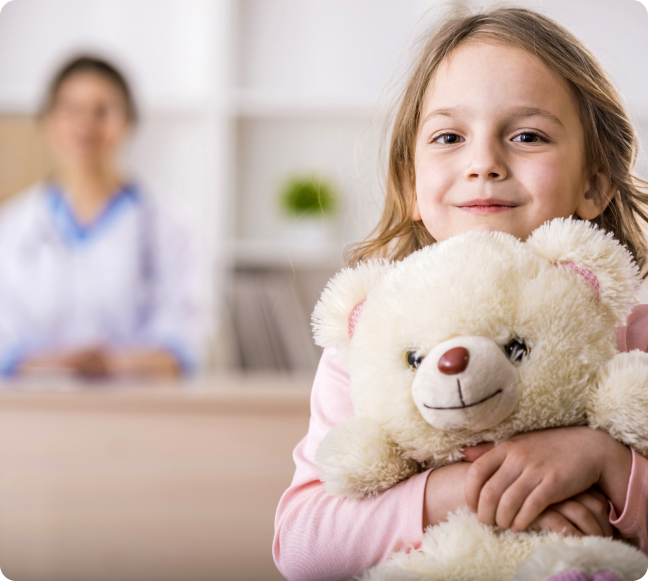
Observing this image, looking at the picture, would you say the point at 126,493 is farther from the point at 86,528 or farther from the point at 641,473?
the point at 641,473

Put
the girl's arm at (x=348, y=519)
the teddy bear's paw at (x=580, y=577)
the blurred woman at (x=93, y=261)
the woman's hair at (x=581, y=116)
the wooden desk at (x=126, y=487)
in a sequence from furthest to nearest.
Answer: the blurred woman at (x=93, y=261), the wooden desk at (x=126, y=487), the woman's hair at (x=581, y=116), the girl's arm at (x=348, y=519), the teddy bear's paw at (x=580, y=577)

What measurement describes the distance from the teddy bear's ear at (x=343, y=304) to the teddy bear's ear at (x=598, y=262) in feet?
0.40

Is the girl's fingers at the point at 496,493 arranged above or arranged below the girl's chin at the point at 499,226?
below

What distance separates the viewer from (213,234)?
168 centimetres

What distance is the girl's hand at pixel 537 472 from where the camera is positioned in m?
0.44

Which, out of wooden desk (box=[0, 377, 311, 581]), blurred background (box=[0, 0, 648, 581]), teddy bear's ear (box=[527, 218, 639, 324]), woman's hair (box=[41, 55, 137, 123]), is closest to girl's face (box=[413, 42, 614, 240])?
teddy bear's ear (box=[527, 218, 639, 324])

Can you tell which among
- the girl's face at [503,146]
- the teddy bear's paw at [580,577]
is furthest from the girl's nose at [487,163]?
the teddy bear's paw at [580,577]

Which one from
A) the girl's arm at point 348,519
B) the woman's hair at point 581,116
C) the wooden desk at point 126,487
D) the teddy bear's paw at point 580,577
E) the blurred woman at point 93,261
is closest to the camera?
the teddy bear's paw at point 580,577

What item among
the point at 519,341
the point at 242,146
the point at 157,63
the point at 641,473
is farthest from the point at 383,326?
the point at 157,63

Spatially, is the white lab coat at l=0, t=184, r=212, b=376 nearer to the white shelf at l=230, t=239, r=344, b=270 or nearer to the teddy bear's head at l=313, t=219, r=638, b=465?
the white shelf at l=230, t=239, r=344, b=270

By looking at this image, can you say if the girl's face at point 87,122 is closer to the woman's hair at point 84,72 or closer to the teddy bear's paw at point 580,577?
the woman's hair at point 84,72

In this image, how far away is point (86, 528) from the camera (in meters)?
1.53

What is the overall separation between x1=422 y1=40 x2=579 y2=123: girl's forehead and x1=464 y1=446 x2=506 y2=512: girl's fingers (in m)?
0.29

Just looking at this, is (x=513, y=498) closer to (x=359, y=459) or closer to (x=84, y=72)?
(x=359, y=459)
